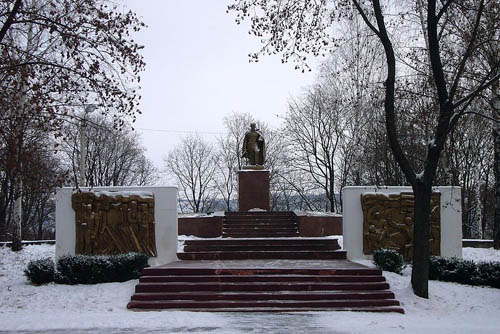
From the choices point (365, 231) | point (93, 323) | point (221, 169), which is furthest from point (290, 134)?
point (93, 323)

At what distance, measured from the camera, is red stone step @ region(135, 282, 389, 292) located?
1234 cm

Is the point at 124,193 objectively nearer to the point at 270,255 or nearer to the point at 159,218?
the point at 159,218

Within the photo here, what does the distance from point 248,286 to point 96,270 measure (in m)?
3.62

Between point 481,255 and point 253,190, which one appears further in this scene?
point 253,190

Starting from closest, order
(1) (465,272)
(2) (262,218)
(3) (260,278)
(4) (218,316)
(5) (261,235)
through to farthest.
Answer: (4) (218,316) → (3) (260,278) → (1) (465,272) → (5) (261,235) → (2) (262,218)

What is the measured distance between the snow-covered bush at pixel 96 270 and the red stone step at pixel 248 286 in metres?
0.89

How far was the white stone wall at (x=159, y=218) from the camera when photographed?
15.0m

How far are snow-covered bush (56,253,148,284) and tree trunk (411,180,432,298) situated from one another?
6.37 m

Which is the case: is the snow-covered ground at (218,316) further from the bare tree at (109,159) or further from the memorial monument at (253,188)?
the bare tree at (109,159)

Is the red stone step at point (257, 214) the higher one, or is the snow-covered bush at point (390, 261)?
the red stone step at point (257, 214)

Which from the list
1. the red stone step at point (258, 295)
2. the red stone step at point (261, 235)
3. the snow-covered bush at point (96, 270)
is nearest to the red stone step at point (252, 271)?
the snow-covered bush at point (96, 270)

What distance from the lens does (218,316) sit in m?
11.0

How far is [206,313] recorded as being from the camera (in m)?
11.2

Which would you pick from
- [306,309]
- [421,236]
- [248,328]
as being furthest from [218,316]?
[421,236]
